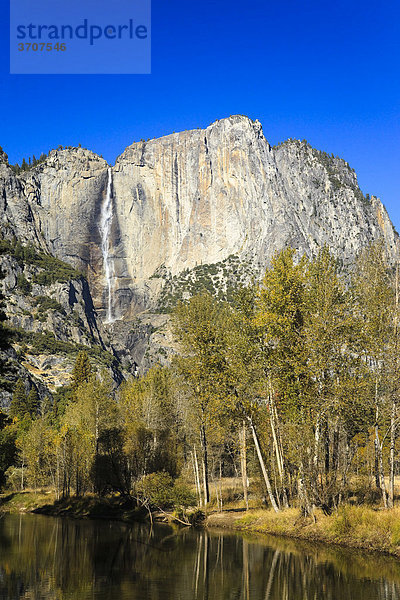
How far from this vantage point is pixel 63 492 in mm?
57125

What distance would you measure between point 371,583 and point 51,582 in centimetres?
1223

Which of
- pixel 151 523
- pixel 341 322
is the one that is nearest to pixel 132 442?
pixel 151 523

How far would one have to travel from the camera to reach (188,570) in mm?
24156

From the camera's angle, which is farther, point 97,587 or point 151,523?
point 151,523

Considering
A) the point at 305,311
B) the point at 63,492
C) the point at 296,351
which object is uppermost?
the point at 305,311

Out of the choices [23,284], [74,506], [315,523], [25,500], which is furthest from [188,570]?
[23,284]

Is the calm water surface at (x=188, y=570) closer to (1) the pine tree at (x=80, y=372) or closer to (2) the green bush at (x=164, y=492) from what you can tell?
(2) the green bush at (x=164, y=492)

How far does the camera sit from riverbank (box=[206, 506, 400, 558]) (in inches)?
1022

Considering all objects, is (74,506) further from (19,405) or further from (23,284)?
(23,284)

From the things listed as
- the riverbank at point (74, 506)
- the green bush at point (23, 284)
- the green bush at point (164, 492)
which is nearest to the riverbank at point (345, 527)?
the green bush at point (164, 492)

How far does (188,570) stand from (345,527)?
850 centimetres

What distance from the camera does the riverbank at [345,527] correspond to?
25953 mm

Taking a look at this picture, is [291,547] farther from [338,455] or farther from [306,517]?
[338,455]

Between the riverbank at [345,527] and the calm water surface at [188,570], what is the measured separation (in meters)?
1.11
